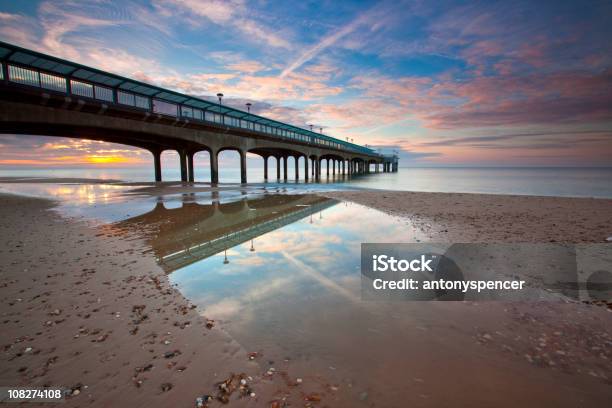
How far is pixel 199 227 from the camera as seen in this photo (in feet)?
37.6

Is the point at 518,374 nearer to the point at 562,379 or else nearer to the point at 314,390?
the point at 562,379

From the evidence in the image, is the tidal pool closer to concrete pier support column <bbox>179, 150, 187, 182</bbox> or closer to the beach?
the beach

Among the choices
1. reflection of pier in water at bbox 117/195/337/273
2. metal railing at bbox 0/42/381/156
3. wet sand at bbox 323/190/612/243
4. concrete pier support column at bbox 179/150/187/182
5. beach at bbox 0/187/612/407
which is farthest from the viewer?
concrete pier support column at bbox 179/150/187/182

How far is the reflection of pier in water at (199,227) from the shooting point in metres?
8.09

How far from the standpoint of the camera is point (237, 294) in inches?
213

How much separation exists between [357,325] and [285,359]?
1402 millimetres

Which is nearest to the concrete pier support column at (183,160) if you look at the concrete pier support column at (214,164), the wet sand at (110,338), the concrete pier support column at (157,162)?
the concrete pier support column at (157,162)

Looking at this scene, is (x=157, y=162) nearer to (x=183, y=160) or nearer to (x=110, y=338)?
(x=183, y=160)

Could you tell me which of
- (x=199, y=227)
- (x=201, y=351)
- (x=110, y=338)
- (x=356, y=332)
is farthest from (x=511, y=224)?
(x=110, y=338)

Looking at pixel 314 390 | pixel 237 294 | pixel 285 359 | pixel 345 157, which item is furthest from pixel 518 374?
pixel 345 157

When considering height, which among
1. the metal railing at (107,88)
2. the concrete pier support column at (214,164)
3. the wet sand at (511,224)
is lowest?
the wet sand at (511,224)

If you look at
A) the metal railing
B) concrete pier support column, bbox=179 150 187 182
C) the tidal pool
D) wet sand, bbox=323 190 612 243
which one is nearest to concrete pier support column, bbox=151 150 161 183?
concrete pier support column, bbox=179 150 187 182

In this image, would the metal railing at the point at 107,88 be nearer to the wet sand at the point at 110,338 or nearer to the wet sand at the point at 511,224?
the wet sand at the point at 110,338

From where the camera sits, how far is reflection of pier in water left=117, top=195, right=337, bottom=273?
8.09 m
